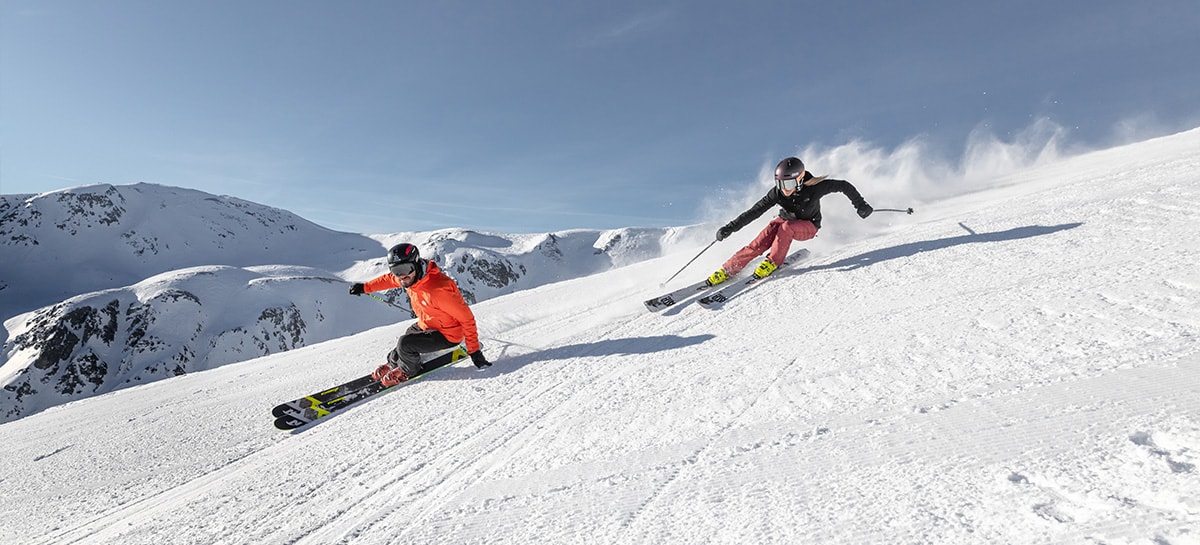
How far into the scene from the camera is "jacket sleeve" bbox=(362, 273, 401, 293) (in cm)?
597

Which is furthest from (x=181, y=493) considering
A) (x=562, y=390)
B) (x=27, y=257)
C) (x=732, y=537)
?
(x=27, y=257)

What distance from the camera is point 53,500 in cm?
370

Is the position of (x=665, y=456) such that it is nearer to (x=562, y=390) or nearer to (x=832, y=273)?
(x=562, y=390)

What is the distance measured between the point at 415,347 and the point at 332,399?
91 centimetres

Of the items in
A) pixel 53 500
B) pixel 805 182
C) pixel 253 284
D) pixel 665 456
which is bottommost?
pixel 665 456

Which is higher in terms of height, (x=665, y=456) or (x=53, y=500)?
(x=53, y=500)

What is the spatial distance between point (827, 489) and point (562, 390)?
2534mm

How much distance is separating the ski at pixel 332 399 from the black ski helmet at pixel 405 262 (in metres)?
0.98

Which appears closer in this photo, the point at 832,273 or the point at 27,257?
the point at 832,273

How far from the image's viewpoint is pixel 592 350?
5469 millimetres

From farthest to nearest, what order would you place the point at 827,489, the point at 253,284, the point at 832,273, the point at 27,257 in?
the point at 27,257 < the point at 253,284 < the point at 832,273 < the point at 827,489

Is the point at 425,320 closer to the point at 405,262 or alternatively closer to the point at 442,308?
the point at 442,308

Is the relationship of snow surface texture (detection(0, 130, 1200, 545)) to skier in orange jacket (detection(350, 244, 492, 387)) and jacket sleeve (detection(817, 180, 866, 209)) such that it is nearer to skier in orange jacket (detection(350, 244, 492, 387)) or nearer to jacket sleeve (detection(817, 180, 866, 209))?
skier in orange jacket (detection(350, 244, 492, 387))

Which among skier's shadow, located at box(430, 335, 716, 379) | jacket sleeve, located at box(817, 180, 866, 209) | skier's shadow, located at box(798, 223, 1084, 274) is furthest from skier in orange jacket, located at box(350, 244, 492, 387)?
jacket sleeve, located at box(817, 180, 866, 209)
